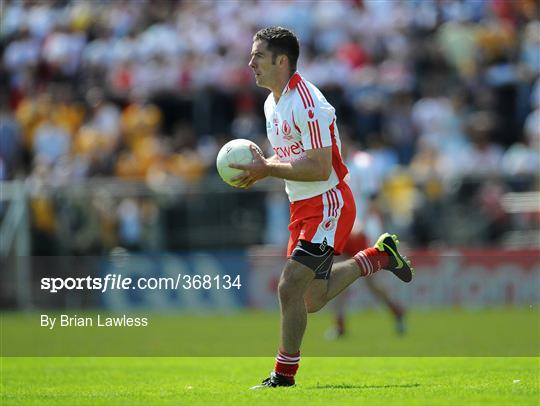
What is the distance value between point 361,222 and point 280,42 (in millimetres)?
7371

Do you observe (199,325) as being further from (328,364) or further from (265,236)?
(328,364)

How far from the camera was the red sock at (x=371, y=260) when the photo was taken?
10047 mm

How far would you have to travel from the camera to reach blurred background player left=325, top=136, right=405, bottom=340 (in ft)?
50.7

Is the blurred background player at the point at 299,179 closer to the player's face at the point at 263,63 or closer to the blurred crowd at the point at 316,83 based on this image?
the player's face at the point at 263,63

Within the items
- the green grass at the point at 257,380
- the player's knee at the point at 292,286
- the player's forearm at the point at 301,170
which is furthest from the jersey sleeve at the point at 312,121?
the green grass at the point at 257,380

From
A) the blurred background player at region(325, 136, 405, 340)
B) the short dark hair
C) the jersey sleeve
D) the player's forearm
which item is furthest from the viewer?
the blurred background player at region(325, 136, 405, 340)

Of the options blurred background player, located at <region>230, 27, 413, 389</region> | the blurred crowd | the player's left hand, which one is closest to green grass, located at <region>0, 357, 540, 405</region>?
blurred background player, located at <region>230, 27, 413, 389</region>

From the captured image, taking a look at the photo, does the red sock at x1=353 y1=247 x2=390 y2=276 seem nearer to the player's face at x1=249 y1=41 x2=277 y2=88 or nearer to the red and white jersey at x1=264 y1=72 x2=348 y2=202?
the red and white jersey at x1=264 y1=72 x2=348 y2=202

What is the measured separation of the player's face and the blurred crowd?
11317 millimetres

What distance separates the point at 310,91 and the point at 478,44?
1422cm

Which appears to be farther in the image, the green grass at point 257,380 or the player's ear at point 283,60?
the player's ear at point 283,60

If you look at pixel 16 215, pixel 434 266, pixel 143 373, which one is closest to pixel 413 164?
pixel 434 266

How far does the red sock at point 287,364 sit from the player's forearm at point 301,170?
139 cm

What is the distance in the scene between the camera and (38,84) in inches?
998
